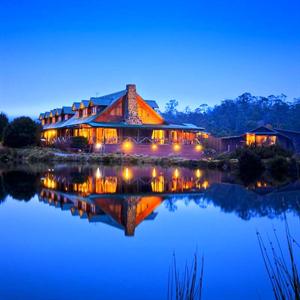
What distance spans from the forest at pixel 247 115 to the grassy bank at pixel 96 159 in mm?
42319

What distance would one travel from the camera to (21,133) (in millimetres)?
51219

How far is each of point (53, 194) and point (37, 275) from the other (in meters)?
11.7

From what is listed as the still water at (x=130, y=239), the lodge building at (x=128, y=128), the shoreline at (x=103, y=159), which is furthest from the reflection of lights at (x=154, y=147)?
the still water at (x=130, y=239)

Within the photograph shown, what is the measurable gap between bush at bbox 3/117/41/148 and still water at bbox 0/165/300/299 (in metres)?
32.8

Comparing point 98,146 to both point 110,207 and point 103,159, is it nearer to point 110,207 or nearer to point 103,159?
point 103,159

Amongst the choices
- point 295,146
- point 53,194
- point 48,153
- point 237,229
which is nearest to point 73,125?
point 48,153

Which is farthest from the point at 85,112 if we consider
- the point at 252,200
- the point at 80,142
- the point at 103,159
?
the point at 252,200

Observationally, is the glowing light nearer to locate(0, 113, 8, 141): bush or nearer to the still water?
locate(0, 113, 8, 141): bush

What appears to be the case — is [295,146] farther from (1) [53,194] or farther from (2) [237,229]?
(2) [237,229]

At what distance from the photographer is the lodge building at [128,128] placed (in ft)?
161

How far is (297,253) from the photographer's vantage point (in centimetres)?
883

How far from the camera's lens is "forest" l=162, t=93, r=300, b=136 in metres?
88.2

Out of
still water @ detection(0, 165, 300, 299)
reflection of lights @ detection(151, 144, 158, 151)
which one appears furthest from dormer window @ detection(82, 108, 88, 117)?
still water @ detection(0, 165, 300, 299)

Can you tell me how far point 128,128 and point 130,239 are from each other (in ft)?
136
